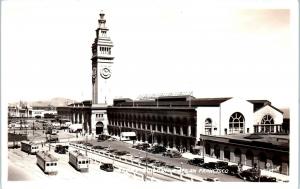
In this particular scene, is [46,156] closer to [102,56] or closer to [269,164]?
[102,56]

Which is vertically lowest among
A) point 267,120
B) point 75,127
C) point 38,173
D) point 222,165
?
point 38,173

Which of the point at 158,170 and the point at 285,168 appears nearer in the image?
the point at 285,168

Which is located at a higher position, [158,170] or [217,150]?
[217,150]

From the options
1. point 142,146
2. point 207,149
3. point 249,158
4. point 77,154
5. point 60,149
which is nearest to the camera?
point 77,154

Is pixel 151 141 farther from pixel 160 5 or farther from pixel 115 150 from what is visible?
pixel 160 5

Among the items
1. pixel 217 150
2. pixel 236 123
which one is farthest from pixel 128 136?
pixel 236 123

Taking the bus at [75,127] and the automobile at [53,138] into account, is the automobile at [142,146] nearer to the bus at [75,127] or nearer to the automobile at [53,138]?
the bus at [75,127]

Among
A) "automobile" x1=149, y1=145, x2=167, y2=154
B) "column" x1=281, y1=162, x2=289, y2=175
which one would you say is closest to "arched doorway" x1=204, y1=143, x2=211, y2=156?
"automobile" x1=149, y1=145, x2=167, y2=154
